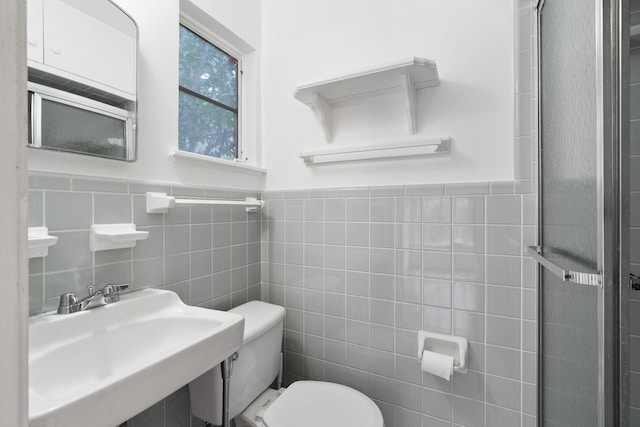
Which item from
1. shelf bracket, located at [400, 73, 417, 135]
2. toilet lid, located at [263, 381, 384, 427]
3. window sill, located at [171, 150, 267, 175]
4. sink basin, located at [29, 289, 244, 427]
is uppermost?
shelf bracket, located at [400, 73, 417, 135]

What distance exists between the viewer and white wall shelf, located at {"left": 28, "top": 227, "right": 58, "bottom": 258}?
78cm

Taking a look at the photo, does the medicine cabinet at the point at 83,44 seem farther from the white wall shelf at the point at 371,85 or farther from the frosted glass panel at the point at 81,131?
the white wall shelf at the point at 371,85

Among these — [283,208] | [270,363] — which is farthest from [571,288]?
[283,208]

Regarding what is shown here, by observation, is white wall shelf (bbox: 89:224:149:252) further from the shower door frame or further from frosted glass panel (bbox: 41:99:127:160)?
the shower door frame

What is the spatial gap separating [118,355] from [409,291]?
113 centimetres

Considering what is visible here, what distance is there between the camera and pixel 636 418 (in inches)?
38.5

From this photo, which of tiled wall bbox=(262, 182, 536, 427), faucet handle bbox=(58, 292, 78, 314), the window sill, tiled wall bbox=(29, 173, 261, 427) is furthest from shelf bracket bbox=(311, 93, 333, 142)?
faucet handle bbox=(58, 292, 78, 314)

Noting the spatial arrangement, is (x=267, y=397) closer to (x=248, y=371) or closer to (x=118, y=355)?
(x=248, y=371)

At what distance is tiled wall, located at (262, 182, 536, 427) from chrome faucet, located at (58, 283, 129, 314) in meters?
0.85

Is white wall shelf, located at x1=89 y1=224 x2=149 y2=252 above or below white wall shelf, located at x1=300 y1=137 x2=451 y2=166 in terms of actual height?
below

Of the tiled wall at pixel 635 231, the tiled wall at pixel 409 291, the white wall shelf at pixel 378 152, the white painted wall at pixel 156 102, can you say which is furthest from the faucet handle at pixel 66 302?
the tiled wall at pixel 635 231

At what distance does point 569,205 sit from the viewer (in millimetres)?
825

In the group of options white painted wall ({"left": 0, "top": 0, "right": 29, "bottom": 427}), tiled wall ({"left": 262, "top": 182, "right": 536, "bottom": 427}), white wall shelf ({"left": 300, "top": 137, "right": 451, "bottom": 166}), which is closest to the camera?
white painted wall ({"left": 0, "top": 0, "right": 29, "bottom": 427})

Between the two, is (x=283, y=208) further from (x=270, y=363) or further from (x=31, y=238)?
(x=31, y=238)
